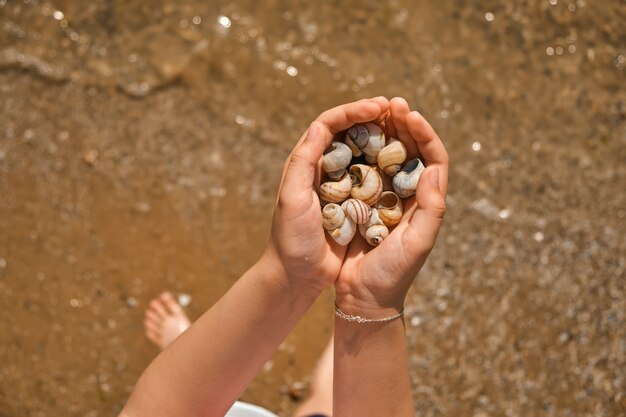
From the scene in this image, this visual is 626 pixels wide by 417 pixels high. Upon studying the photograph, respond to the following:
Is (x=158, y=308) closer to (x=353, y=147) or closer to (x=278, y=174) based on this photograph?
(x=278, y=174)

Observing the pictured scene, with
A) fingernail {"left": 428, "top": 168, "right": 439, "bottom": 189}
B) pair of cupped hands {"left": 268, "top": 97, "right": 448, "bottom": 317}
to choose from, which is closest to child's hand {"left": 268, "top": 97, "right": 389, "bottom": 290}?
pair of cupped hands {"left": 268, "top": 97, "right": 448, "bottom": 317}

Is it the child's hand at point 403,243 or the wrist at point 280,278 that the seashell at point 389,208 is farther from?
the wrist at point 280,278

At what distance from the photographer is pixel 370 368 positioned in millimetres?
1935

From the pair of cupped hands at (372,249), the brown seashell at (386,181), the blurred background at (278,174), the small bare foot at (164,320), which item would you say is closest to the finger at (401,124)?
the pair of cupped hands at (372,249)

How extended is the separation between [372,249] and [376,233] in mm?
71

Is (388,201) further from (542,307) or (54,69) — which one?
(54,69)

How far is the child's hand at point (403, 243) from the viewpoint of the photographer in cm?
180

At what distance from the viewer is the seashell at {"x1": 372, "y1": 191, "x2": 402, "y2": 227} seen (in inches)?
75.5

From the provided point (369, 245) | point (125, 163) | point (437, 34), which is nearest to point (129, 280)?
point (125, 163)

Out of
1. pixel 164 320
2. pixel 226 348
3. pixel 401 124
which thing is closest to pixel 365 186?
pixel 401 124

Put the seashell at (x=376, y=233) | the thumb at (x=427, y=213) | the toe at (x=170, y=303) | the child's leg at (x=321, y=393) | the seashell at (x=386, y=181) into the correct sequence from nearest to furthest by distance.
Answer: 1. the thumb at (x=427, y=213)
2. the seashell at (x=376, y=233)
3. the seashell at (x=386, y=181)
4. the child's leg at (x=321, y=393)
5. the toe at (x=170, y=303)

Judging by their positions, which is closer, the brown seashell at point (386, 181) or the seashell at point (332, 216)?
the seashell at point (332, 216)

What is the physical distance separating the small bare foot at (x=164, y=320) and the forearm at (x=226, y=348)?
3.03ft

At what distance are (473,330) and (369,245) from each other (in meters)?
1.32
